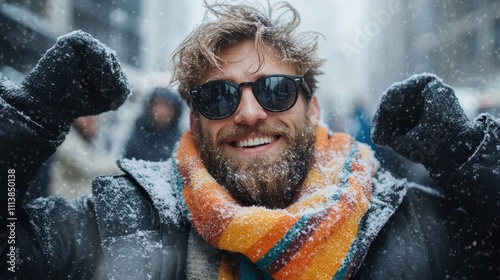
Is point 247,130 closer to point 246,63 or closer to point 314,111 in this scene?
point 246,63

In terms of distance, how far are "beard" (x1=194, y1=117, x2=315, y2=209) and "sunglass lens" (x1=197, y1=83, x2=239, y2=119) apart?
100 millimetres

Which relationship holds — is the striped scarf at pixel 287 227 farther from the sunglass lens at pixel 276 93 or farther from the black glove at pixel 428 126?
the sunglass lens at pixel 276 93

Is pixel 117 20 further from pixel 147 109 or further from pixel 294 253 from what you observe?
pixel 294 253

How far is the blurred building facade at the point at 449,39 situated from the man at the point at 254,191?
237 cm

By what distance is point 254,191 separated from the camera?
1.94 m

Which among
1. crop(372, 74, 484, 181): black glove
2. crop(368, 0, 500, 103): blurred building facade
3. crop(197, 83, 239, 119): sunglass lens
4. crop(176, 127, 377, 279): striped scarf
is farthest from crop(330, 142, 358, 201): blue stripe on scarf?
crop(368, 0, 500, 103): blurred building facade

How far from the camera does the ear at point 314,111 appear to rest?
2.42m

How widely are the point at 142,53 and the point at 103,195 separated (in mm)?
4254

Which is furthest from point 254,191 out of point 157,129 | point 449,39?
point 449,39

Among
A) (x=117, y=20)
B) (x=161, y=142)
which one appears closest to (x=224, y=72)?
(x=161, y=142)

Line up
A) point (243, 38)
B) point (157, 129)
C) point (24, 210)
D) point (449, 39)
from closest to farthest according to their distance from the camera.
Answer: point (24, 210), point (243, 38), point (157, 129), point (449, 39)

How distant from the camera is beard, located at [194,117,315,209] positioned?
76.8 inches

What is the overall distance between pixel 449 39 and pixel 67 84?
852cm

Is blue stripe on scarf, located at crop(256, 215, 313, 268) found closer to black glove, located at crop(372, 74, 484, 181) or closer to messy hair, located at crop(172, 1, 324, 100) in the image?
black glove, located at crop(372, 74, 484, 181)
